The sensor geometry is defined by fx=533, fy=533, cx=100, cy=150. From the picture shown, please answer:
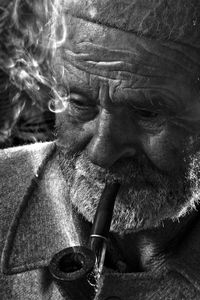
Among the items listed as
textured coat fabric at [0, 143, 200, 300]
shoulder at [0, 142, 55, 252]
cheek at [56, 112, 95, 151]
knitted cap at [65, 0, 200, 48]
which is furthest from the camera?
shoulder at [0, 142, 55, 252]

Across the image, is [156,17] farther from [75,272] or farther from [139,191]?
[75,272]

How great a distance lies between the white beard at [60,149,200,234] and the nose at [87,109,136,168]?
10 centimetres

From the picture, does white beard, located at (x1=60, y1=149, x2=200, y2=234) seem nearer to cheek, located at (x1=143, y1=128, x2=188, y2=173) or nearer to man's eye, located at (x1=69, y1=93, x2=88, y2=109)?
cheek, located at (x1=143, y1=128, x2=188, y2=173)

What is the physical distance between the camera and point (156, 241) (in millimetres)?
2654

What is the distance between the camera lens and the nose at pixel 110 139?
2154mm

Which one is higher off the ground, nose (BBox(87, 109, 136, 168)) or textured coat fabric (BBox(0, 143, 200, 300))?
nose (BBox(87, 109, 136, 168))

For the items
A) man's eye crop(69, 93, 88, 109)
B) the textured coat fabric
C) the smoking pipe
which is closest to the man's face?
man's eye crop(69, 93, 88, 109)

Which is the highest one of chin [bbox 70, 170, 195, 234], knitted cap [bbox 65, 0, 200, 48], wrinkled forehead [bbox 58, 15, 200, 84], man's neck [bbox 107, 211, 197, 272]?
knitted cap [bbox 65, 0, 200, 48]

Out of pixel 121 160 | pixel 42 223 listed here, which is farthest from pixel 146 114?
pixel 42 223

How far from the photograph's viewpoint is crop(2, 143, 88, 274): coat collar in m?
2.72

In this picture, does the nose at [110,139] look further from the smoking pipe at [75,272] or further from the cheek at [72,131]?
the smoking pipe at [75,272]

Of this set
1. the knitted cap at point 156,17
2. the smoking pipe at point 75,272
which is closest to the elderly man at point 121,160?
the knitted cap at point 156,17

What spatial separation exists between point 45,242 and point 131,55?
1184mm

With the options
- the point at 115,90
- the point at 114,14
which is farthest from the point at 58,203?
the point at 114,14
